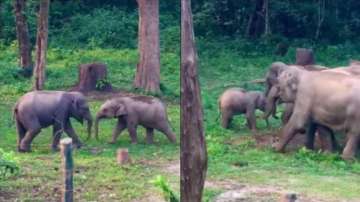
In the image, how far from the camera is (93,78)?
1958cm

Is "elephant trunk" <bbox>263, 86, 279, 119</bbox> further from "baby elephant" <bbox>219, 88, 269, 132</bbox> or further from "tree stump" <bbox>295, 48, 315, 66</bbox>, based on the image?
"tree stump" <bbox>295, 48, 315, 66</bbox>

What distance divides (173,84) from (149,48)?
1695mm

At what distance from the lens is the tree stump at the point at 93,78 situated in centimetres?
1947

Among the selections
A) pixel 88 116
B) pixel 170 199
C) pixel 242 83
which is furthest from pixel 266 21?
pixel 170 199

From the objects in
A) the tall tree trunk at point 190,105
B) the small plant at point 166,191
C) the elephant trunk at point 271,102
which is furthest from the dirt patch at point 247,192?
the elephant trunk at point 271,102

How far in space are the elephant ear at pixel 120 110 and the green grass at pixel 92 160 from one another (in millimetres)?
412

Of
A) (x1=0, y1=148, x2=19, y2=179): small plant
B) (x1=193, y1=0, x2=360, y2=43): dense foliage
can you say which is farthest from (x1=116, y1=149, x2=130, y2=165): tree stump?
(x1=193, y1=0, x2=360, y2=43): dense foliage

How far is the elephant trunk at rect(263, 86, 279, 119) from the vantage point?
16125 millimetres

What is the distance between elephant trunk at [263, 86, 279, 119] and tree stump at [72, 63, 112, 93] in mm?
4137

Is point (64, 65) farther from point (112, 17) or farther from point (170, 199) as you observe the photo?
point (170, 199)

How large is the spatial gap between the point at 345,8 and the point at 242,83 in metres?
7.24

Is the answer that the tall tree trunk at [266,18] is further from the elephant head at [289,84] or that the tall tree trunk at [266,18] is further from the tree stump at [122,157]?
the tree stump at [122,157]

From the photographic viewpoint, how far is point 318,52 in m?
25.0

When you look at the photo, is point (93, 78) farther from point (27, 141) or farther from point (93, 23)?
point (93, 23)
